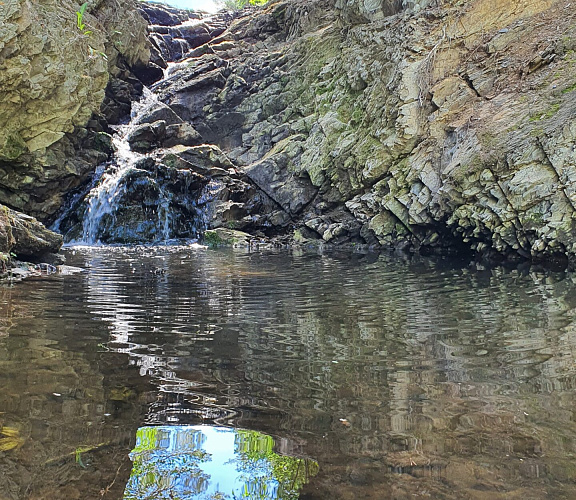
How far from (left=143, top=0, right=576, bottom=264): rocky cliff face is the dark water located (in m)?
8.23

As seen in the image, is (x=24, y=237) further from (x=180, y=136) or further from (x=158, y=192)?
(x=180, y=136)

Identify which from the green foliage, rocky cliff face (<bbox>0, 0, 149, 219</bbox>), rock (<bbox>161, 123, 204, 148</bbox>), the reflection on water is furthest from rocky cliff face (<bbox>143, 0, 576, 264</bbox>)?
the green foliage

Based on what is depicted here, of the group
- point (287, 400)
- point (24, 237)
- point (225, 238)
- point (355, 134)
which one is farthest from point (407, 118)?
point (287, 400)

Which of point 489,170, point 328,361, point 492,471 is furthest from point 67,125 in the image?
point 492,471

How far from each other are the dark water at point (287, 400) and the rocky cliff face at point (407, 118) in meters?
8.23

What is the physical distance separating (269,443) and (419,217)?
688 inches

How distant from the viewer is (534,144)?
573 inches

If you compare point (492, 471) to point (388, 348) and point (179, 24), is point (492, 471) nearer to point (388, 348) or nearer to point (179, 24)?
point (388, 348)

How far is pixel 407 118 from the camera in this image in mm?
22125

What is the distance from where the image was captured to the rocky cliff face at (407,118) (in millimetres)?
14914

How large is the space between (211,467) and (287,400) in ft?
3.75

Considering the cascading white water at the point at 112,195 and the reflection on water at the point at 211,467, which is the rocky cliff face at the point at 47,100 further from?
the reflection on water at the point at 211,467

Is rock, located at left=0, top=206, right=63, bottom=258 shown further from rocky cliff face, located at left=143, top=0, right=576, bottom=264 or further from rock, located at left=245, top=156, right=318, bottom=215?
rock, located at left=245, top=156, right=318, bottom=215

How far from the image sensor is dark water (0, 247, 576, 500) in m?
2.65
